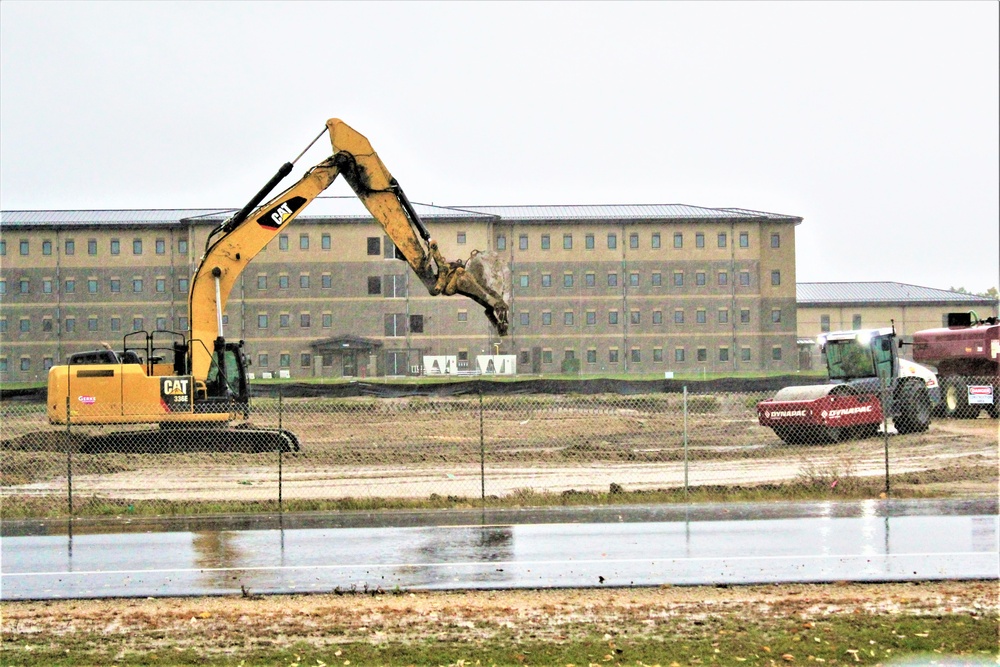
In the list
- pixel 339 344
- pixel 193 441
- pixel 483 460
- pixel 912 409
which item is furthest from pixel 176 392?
pixel 339 344

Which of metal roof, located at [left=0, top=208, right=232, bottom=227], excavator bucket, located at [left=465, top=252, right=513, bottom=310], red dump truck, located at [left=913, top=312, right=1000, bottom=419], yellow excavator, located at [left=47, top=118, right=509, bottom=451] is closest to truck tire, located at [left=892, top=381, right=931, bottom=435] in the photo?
red dump truck, located at [left=913, top=312, right=1000, bottom=419]

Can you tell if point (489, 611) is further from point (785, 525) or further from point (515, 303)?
point (515, 303)

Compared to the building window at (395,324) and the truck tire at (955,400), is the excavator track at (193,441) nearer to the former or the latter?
the truck tire at (955,400)

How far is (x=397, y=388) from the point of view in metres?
47.7

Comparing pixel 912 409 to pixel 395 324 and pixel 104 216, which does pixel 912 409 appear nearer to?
pixel 395 324

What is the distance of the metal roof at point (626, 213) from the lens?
250 ft

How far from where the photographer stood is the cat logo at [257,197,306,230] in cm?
2659

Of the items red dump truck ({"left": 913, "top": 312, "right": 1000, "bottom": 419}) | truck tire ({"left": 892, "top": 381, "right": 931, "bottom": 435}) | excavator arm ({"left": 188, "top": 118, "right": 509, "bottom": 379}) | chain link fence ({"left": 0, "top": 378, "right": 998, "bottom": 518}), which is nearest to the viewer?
chain link fence ({"left": 0, "top": 378, "right": 998, "bottom": 518})

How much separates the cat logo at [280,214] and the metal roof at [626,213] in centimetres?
5147

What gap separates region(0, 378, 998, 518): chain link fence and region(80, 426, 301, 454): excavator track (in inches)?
1.4

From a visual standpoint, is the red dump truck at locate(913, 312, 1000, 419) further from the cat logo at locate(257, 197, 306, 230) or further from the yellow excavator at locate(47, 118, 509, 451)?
the cat logo at locate(257, 197, 306, 230)

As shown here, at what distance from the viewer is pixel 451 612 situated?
1013 centimetres

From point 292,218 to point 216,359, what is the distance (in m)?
3.84

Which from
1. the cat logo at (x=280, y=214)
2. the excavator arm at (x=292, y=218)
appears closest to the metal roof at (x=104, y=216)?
the excavator arm at (x=292, y=218)
